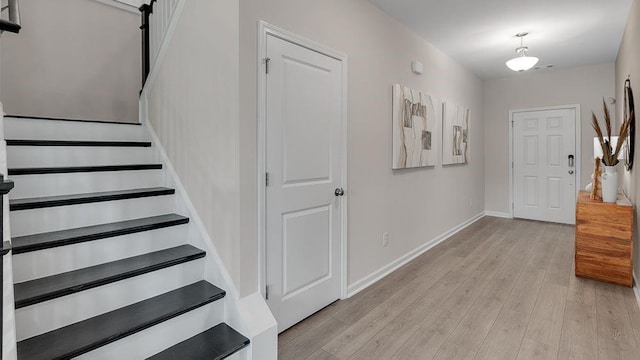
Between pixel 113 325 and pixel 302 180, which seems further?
pixel 302 180

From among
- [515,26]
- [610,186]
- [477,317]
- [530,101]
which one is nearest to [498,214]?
[530,101]

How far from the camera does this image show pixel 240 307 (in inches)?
75.4

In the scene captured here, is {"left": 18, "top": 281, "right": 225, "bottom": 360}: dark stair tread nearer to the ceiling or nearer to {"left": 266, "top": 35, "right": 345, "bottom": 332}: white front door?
{"left": 266, "top": 35, "right": 345, "bottom": 332}: white front door

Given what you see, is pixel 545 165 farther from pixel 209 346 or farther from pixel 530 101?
pixel 209 346

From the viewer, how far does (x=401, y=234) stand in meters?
3.66

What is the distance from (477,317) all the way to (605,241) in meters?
1.66

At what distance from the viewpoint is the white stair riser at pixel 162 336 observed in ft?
5.07

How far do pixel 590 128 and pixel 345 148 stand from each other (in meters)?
4.83

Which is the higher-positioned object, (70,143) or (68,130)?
(68,130)

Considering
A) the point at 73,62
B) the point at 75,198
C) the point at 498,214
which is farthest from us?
the point at 498,214

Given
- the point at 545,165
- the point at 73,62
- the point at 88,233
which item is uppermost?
the point at 73,62

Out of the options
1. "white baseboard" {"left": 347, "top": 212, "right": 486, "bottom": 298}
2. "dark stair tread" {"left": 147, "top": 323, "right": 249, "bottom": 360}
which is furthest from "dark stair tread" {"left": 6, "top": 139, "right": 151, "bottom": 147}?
"white baseboard" {"left": 347, "top": 212, "right": 486, "bottom": 298}

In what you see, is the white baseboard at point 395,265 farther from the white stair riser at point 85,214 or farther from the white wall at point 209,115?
the white stair riser at point 85,214

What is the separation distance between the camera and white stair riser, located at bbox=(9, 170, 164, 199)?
6.64 feet
